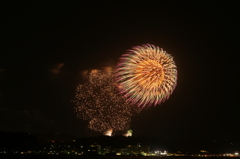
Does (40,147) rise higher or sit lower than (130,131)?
lower

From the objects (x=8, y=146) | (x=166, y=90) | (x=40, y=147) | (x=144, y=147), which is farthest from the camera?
(x=144, y=147)

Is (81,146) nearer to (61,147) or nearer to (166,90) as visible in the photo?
(61,147)

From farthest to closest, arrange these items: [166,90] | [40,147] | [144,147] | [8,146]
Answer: [144,147]
[40,147]
[8,146]
[166,90]

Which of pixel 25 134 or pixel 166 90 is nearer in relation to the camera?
pixel 166 90

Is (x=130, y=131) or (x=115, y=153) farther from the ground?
(x=130, y=131)

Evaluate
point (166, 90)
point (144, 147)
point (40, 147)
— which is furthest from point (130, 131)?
point (166, 90)

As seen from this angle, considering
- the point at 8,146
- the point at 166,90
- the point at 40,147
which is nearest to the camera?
the point at 166,90

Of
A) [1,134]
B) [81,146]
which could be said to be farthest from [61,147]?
[1,134]

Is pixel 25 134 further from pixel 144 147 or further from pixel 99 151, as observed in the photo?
pixel 144 147

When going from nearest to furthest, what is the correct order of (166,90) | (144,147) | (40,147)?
1. (166,90)
2. (40,147)
3. (144,147)
